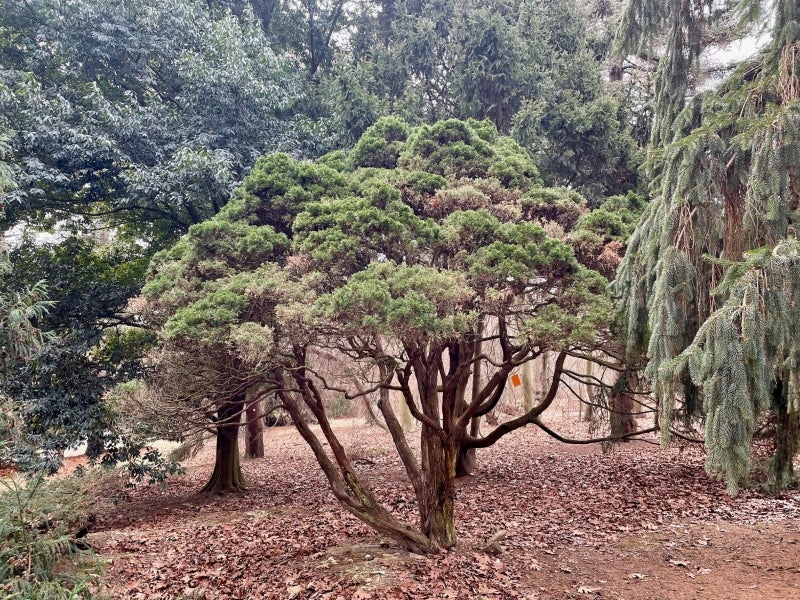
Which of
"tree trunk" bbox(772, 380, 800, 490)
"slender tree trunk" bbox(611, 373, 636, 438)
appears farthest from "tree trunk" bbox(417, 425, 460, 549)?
"tree trunk" bbox(772, 380, 800, 490)

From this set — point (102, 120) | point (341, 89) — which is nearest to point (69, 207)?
point (102, 120)

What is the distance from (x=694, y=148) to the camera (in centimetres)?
429

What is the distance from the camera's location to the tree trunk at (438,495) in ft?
16.6

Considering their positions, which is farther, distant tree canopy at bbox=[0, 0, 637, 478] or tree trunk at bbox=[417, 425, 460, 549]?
distant tree canopy at bbox=[0, 0, 637, 478]

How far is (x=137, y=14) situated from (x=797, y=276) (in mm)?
8403

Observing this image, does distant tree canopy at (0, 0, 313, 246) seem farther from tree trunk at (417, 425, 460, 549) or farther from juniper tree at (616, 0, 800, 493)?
juniper tree at (616, 0, 800, 493)

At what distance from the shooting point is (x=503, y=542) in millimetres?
5559

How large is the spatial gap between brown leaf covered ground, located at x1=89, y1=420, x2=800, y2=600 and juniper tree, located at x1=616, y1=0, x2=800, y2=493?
3.67ft

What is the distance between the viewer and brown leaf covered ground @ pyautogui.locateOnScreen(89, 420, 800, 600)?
14.6 ft

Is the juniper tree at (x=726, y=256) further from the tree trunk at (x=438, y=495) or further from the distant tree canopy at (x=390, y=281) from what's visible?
the tree trunk at (x=438, y=495)

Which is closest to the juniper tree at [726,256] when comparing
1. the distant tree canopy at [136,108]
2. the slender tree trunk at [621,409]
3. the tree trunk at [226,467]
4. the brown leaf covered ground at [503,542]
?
the slender tree trunk at [621,409]

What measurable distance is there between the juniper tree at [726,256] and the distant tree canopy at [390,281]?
2.46 ft

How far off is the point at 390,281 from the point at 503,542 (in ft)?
9.44

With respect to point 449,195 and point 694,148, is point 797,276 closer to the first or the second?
point 694,148
